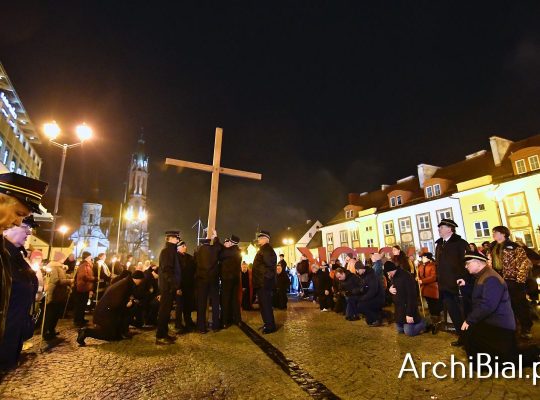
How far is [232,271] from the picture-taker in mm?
8719

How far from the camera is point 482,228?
2695 centimetres

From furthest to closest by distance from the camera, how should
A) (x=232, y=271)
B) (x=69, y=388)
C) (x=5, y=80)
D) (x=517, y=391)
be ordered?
(x=5, y=80), (x=232, y=271), (x=69, y=388), (x=517, y=391)

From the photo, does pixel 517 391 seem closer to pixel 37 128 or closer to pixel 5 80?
pixel 5 80

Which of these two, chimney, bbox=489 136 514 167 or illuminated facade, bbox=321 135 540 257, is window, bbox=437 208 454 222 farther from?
chimney, bbox=489 136 514 167

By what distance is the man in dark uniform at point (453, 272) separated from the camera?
6223 millimetres

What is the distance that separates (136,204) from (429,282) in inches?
3639

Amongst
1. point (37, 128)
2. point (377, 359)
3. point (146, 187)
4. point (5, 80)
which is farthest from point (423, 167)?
point (146, 187)

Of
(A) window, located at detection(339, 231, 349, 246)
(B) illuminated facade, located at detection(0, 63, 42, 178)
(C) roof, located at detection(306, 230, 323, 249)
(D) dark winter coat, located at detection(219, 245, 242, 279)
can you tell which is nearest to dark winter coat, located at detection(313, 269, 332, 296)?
(D) dark winter coat, located at detection(219, 245, 242, 279)

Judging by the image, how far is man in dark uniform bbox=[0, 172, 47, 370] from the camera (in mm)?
2107

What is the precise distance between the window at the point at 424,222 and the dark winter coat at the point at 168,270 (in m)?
30.4

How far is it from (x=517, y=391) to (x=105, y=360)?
6.46m

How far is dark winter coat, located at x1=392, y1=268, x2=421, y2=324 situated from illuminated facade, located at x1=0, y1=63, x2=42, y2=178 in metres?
25.7

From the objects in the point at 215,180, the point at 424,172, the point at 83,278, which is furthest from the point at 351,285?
the point at 424,172

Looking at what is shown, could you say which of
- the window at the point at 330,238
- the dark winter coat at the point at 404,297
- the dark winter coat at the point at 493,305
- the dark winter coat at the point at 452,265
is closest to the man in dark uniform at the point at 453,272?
the dark winter coat at the point at 452,265
